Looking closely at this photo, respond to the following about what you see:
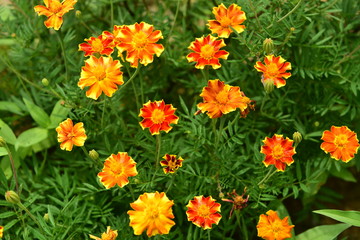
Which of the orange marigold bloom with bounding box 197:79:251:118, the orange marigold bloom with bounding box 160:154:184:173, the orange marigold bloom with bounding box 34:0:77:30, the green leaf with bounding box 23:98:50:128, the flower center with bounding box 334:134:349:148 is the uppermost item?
the orange marigold bloom with bounding box 34:0:77:30

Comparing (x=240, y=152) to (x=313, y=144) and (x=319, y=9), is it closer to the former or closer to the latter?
(x=313, y=144)

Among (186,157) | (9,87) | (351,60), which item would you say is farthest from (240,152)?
(9,87)

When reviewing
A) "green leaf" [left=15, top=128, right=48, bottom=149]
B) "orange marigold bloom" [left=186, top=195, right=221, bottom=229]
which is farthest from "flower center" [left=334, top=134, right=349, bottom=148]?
"green leaf" [left=15, top=128, right=48, bottom=149]

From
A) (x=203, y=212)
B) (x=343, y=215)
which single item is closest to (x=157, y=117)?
(x=203, y=212)

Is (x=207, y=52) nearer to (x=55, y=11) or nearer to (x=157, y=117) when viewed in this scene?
(x=157, y=117)

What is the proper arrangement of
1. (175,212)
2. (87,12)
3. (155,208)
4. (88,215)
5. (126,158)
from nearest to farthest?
(155,208) → (126,158) → (88,215) → (175,212) → (87,12)

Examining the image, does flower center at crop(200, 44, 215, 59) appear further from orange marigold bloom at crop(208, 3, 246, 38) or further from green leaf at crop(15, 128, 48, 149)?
green leaf at crop(15, 128, 48, 149)

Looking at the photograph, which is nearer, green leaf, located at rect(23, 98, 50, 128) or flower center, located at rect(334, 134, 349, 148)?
flower center, located at rect(334, 134, 349, 148)

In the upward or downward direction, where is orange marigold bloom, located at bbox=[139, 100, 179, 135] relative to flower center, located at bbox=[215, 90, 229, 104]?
downward
